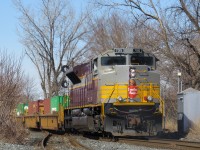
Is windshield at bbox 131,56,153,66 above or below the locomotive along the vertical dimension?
above

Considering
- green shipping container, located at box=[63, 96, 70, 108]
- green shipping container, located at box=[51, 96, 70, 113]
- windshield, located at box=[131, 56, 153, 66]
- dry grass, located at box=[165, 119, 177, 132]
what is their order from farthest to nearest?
1. dry grass, located at box=[165, 119, 177, 132]
2. green shipping container, located at box=[51, 96, 70, 113]
3. green shipping container, located at box=[63, 96, 70, 108]
4. windshield, located at box=[131, 56, 153, 66]

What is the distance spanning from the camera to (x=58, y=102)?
76.5ft

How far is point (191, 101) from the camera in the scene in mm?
20172

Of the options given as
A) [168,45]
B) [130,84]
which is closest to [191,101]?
[168,45]

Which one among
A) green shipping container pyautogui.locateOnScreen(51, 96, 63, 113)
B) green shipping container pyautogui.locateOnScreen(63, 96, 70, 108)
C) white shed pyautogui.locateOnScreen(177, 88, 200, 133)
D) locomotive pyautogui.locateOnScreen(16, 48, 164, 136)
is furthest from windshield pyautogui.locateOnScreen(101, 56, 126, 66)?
green shipping container pyautogui.locateOnScreen(51, 96, 63, 113)

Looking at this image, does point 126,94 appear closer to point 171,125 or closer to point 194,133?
point 194,133

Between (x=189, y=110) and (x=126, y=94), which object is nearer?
(x=126, y=94)

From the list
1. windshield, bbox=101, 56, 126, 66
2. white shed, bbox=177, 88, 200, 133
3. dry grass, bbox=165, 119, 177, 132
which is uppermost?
windshield, bbox=101, 56, 126, 66

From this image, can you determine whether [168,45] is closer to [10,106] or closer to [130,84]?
[130,84]

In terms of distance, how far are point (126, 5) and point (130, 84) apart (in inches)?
351

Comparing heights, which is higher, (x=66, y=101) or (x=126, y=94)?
(x=126, y=94)

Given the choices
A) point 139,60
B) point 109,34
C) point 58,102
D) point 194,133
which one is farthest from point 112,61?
point 109,34

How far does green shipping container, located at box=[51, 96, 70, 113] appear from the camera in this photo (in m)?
22.0

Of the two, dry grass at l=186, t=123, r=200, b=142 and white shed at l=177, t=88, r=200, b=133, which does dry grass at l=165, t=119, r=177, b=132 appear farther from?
dry grass at l=186, t=123, r=200, b=142
